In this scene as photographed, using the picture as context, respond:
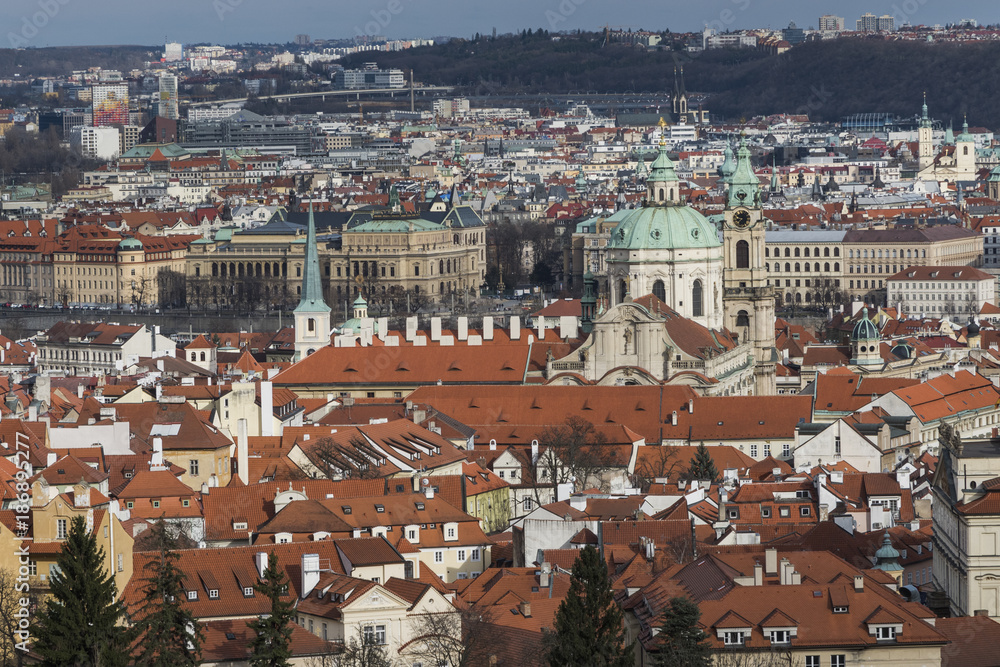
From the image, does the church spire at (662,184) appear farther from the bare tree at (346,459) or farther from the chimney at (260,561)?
the chimney at (260,561)

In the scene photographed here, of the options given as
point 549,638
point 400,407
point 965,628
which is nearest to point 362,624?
point 549,638

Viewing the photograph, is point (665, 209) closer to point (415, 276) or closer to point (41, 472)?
point (41, 472)

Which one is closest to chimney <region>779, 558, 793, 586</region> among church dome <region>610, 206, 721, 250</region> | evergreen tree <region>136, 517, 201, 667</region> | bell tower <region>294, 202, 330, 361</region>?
evergreen tree <region>136, 517, 201, 667</region>

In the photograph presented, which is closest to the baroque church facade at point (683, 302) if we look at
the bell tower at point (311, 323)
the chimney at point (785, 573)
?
the bell tower at point (311, 323)

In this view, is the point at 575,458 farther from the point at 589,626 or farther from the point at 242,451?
the point at 589,626

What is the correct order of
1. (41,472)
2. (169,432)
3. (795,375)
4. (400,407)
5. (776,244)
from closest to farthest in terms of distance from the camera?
(41,472) → (169,432) → (400,407) → (795,375) → (776,244)
